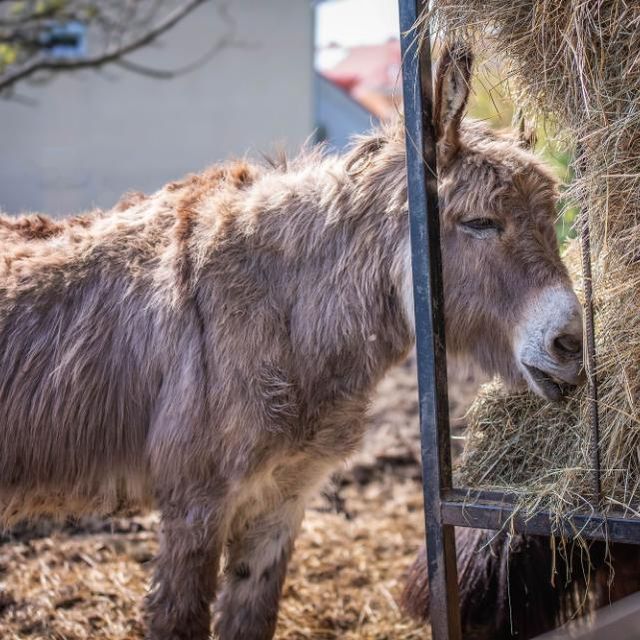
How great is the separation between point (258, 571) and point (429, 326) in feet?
4.42

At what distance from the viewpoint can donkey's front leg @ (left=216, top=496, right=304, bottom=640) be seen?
3.37 meters

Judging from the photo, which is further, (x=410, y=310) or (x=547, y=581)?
(x=547, y=581)

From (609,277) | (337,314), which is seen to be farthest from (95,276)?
(609,277)

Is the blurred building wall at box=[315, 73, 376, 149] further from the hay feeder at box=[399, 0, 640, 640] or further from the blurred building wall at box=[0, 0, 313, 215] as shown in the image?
the hay feeder at box=[399, 0, 640, 640]

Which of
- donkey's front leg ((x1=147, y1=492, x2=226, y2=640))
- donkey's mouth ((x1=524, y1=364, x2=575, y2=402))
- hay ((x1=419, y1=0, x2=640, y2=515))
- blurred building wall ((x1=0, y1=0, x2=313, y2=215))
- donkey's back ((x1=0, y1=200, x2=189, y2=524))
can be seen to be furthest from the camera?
blurred building wall ((x1=0, y1=0, x2=313, y2=215))

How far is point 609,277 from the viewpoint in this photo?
8.66 feet

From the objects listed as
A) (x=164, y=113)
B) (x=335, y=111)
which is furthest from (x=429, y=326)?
(x=335, y=111)

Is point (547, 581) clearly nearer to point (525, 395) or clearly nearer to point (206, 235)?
point (525, 395)

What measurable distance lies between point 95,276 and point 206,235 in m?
0.46

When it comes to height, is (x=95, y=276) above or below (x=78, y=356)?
above

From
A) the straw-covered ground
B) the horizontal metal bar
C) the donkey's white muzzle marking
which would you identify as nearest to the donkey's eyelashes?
the donkey's white muzzle marking

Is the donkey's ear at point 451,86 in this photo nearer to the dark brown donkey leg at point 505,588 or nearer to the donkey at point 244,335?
the donkey at point 244,335

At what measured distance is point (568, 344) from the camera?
271cm

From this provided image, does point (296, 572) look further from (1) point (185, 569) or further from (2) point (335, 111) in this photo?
(2) point (335, 111)
